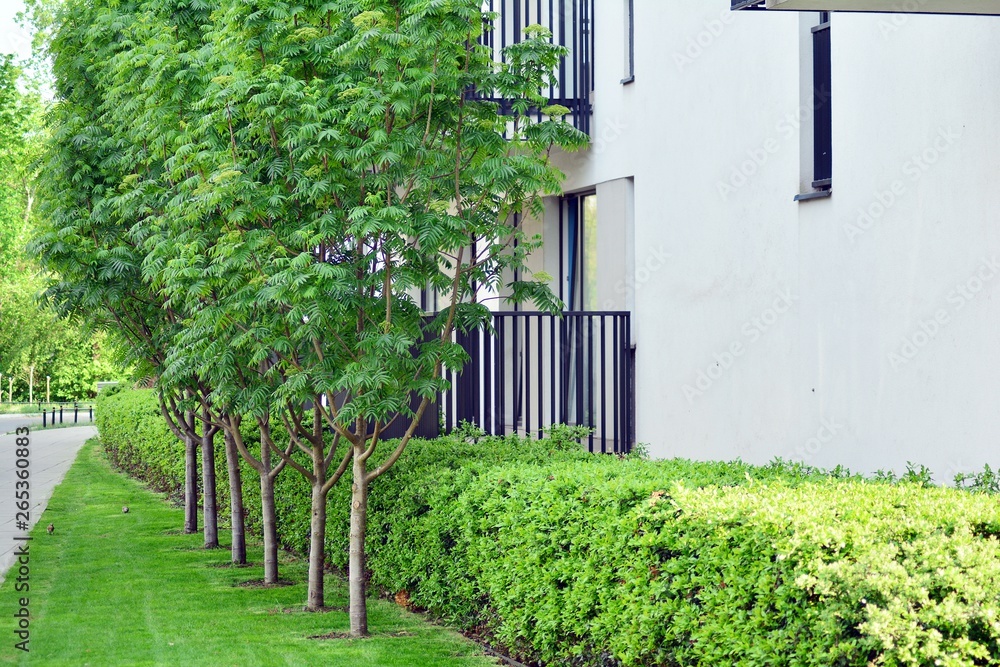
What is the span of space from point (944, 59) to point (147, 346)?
27.2ft

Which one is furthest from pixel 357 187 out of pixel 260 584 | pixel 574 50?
pixel 574 50

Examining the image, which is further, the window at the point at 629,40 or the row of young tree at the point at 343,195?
the window at the point at 629,40

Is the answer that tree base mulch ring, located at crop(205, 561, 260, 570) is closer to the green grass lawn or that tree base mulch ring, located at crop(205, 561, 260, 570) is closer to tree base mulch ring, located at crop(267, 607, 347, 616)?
the green grass lawn

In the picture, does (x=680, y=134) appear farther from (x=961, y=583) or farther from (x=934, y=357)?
(x=961, y=583)

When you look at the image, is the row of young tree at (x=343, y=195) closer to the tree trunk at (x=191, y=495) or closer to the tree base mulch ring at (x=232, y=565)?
the tree base mulch ring at (x=232, y=565)

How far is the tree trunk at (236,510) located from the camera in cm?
1196

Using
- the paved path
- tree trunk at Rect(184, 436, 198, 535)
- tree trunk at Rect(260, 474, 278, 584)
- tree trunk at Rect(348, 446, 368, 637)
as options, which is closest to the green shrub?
tree trunk at Rect(184, 436, 198, 535)

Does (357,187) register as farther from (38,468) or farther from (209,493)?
(38,468)

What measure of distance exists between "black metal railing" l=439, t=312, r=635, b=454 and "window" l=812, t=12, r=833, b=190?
3.25m

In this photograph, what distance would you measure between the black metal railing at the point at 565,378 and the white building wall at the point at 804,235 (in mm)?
341

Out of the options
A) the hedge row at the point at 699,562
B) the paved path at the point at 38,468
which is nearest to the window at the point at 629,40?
the hedge row at the point at 699,562

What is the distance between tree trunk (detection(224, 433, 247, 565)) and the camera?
1196 cm

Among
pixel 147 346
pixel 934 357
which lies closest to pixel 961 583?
pixel 934 357

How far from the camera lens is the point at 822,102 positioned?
9422 millimetres
